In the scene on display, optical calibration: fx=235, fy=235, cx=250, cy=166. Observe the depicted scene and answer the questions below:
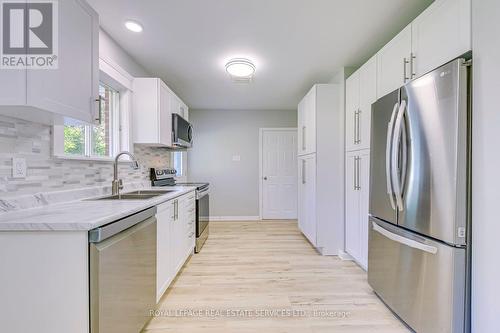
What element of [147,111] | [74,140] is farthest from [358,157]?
[74,140]

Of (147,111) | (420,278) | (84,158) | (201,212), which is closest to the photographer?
(420,278)

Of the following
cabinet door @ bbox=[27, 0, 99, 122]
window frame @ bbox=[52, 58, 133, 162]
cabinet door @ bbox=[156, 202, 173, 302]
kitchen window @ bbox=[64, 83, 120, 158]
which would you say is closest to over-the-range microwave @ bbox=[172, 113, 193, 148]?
window frame @ bbox=[52, 58, 133, 162]

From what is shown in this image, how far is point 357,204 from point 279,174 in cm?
270

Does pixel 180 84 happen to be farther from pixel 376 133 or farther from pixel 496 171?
pixel 496 171

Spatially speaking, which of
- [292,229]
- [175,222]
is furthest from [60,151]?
[292,229]

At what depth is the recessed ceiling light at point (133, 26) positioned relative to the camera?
6.61 ft

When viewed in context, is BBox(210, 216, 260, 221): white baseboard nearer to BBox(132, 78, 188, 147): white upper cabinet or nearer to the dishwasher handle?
BBox(132, 78, 188, 147): white upper cabinet

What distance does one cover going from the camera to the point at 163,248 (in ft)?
6.30

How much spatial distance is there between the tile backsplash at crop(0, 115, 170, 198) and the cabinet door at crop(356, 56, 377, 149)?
99.8 inches

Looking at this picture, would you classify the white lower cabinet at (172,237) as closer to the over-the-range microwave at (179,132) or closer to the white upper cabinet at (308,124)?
the over-the-range microwave at (179,132)

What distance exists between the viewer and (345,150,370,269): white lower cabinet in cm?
236

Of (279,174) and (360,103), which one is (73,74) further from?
(279,174)

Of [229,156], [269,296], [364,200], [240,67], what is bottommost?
[269,296]

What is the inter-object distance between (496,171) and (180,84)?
11.6ft
